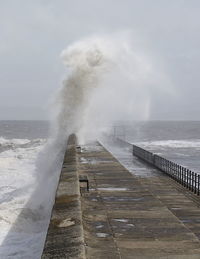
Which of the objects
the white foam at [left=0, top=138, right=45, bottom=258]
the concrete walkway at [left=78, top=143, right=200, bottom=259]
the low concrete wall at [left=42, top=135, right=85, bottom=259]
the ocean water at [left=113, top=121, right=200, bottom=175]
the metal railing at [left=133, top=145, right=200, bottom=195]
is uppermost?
the low concrete wall at [left=42, top=135, right=85, bottom=259]

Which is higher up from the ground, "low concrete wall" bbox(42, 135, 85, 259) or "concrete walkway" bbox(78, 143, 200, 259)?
"low concrete wall" bbox(42, 135, 85, 259)

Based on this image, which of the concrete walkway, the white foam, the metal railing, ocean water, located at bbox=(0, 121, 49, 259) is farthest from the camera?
the metal railing

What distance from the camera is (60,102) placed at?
46.5 meters

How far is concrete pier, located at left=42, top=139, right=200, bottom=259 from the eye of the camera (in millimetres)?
4734

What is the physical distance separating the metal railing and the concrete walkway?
3.49 m

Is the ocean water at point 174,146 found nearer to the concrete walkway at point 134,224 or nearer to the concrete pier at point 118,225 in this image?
the concrete walkway at point 134,224

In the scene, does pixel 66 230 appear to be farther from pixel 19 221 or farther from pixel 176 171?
pixel 176 171

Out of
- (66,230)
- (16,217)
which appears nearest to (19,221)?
(16,217)

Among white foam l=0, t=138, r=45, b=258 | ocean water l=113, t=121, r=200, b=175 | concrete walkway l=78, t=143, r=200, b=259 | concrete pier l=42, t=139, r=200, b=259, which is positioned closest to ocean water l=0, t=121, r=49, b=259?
white foam l=0, t=138, r=45, b=258

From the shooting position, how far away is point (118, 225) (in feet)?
19.9

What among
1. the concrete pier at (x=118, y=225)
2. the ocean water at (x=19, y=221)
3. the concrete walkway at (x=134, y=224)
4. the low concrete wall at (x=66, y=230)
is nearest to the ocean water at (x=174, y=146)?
the ocean water at (x=19, y=221)

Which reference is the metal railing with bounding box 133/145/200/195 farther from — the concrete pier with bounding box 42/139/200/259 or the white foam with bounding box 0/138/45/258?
the white foam with bounding box 0/138/45/258

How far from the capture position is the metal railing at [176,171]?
1399 centimetres

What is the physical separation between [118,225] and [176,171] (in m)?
11.3
